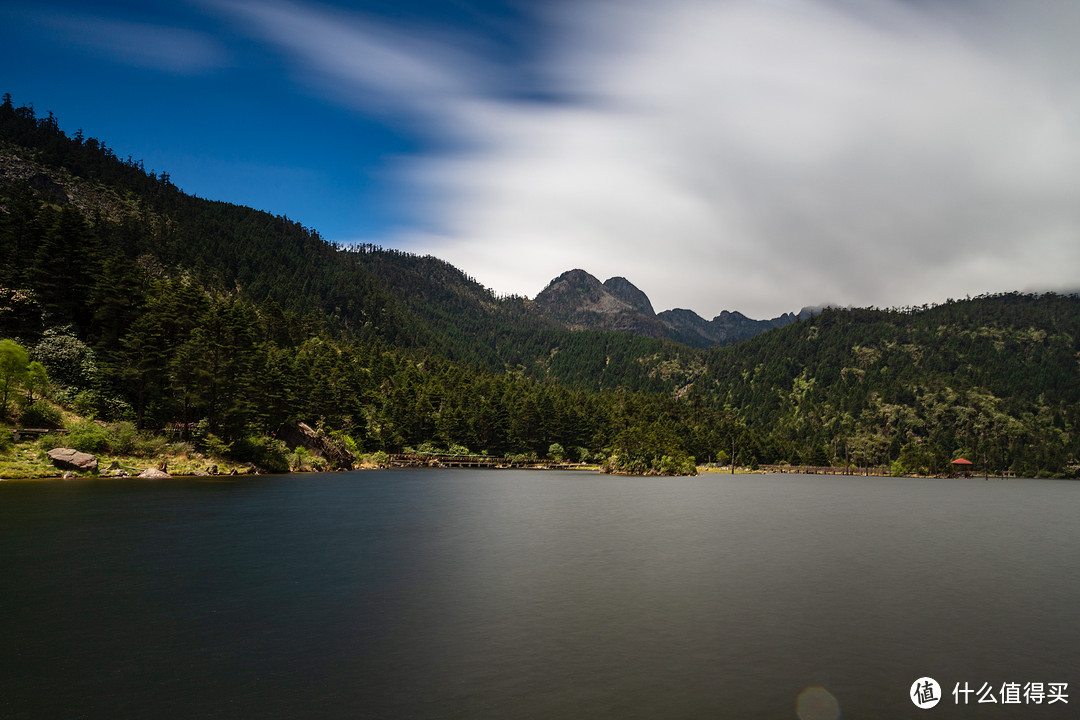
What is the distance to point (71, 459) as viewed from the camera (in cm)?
6378

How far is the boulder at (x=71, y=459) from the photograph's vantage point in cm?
6354

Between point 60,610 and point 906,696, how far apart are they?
1115 inches

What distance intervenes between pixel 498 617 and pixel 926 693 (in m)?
14.1

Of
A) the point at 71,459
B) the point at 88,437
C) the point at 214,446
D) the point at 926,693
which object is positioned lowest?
the point at 71,459

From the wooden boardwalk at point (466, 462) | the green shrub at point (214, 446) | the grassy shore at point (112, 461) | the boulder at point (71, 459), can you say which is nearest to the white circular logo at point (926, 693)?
the grassy shore at point (112, 461)

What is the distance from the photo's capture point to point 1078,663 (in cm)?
1895

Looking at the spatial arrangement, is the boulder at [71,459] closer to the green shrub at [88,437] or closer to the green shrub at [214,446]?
the green shrub at [88,437]

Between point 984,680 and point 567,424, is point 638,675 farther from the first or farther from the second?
point 567,424

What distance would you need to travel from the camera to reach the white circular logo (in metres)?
15.6

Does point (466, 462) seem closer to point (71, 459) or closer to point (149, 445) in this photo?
point (149, 445)

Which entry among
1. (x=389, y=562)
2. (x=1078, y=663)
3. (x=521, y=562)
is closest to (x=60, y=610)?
(x=389, y=562)

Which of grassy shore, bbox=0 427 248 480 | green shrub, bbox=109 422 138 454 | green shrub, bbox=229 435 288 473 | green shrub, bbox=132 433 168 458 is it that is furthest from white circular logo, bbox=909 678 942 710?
green shrub, bbox=229 435 288 473

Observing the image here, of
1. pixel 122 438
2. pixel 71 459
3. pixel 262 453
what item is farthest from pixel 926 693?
pixel 262 453

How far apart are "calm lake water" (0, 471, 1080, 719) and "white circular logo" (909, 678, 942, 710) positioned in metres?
0.27
